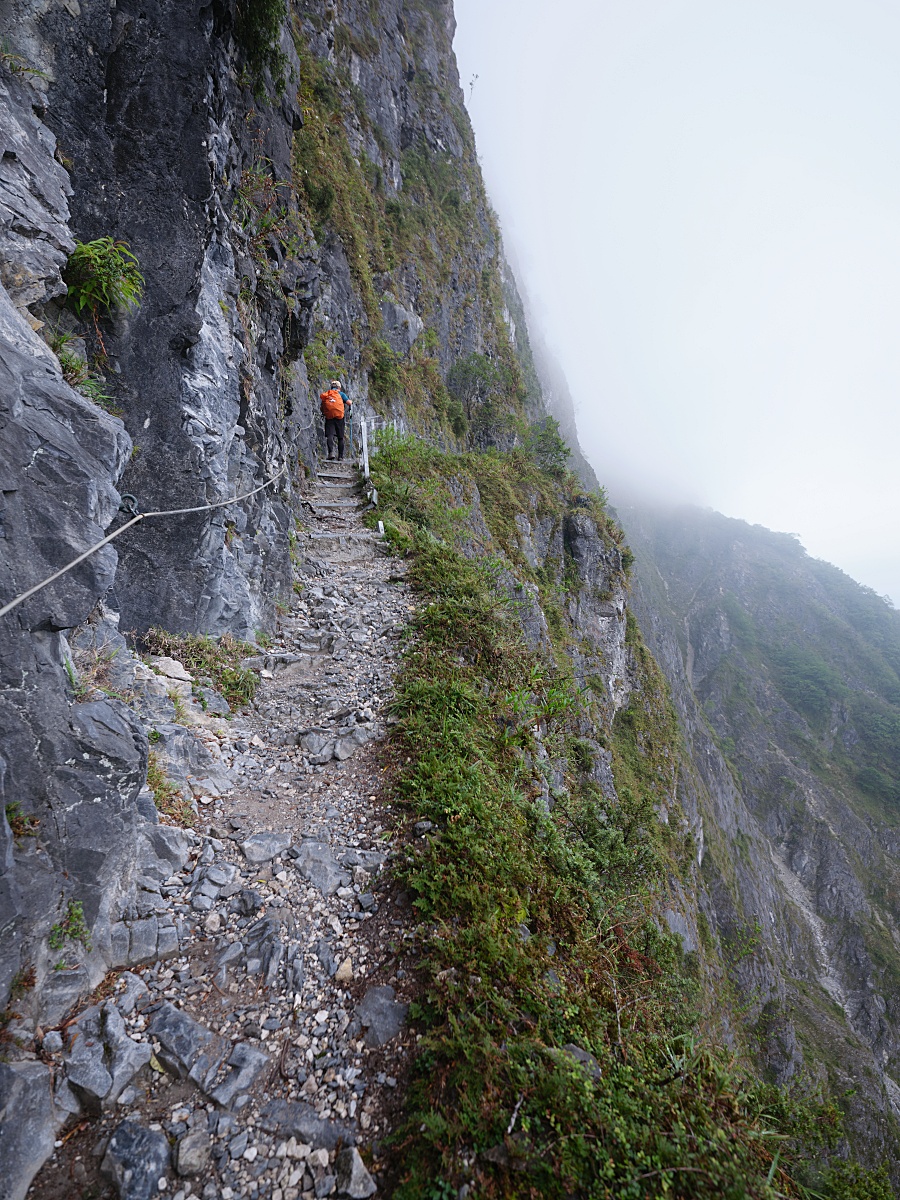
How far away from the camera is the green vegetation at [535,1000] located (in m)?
2.36

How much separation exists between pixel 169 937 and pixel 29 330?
5.05m

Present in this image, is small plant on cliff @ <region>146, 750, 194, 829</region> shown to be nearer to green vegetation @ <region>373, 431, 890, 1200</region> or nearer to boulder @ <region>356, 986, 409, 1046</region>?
green vegetation @ <region>373, 431, 890, 1200</region>

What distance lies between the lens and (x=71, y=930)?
290 centimetres

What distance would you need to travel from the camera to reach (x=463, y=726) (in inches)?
229

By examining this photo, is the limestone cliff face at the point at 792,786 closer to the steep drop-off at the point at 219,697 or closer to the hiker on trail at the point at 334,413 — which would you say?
the steep drop-off at the point at 219,697

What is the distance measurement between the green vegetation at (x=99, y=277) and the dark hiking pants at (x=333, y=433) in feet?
30.4

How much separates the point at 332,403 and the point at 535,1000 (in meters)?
14.4

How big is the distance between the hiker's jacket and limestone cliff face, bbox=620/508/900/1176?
14628mm

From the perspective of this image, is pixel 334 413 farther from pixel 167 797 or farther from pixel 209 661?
pixel 167 797

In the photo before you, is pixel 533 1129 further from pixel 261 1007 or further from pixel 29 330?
pixel 29 330

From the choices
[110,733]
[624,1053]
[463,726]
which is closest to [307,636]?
[463,726]

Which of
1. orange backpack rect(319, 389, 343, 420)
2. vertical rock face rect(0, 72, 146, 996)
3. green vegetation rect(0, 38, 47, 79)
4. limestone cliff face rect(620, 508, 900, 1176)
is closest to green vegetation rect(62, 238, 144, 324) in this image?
vertical rock face rect(0, 72, 146, 996)

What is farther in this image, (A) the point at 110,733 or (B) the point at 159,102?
(B) the point at 159,102

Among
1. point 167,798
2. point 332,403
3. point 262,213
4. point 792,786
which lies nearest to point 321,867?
point 167,798
